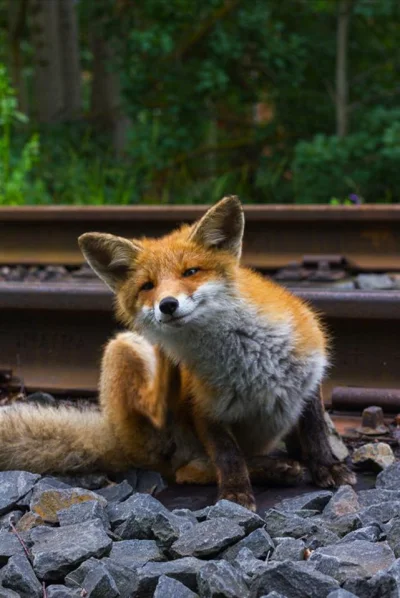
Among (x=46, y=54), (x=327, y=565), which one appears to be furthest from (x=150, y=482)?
(x=46, y=54)

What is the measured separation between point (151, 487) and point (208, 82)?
9564 mm

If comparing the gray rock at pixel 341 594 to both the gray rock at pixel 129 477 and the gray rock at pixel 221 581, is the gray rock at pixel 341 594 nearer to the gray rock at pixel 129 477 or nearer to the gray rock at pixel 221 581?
the gray rock at pixel 221 581

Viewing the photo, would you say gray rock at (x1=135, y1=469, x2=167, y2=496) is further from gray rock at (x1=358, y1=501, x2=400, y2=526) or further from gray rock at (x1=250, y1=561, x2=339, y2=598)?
gray rock at (x1=250, y1=561, x2=339, y2=598)

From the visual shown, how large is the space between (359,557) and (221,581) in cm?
41

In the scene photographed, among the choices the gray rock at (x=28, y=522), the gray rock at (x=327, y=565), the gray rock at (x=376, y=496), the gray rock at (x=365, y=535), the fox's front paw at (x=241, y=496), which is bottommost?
the fox's front paw at (x=241, y=496)

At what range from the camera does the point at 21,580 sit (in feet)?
8.15

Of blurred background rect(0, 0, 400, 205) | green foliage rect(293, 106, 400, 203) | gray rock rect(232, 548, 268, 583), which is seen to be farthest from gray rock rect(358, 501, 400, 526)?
green foliage rect(293, 106, 400, 203)

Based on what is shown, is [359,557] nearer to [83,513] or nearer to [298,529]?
[298,529]

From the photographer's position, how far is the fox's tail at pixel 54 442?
3445 millimetres

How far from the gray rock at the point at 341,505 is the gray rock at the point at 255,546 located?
367mm

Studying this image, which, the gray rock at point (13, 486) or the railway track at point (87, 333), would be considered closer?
the gray rock at point (13, 486)

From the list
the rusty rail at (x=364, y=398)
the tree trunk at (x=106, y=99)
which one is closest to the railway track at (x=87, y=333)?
the rusty rail at (x=364, y=398)

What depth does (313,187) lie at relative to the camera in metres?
11.1

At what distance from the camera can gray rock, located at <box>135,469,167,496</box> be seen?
11.3 ft
